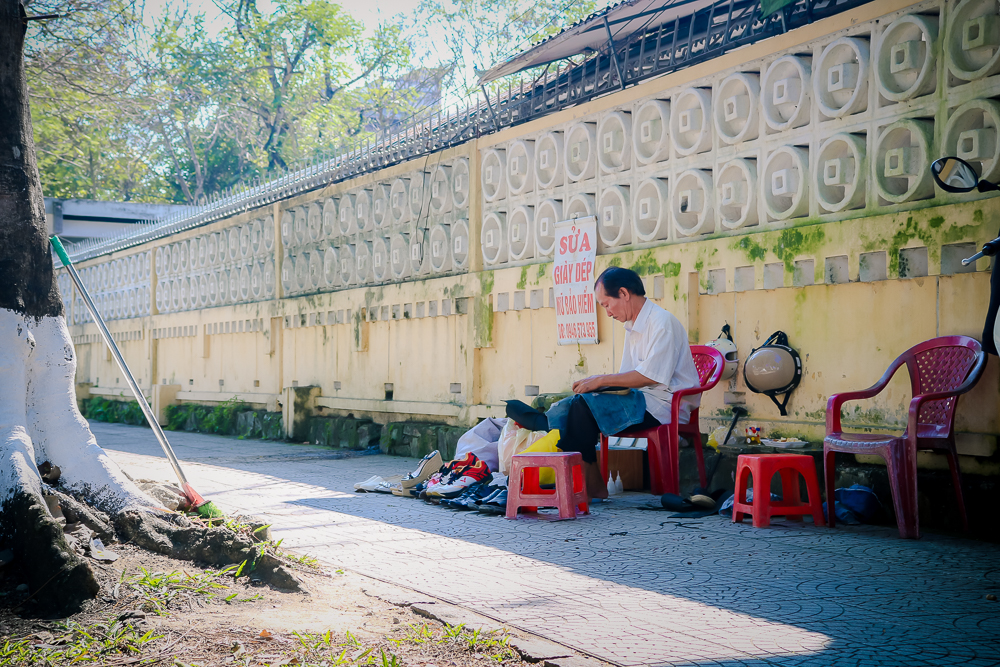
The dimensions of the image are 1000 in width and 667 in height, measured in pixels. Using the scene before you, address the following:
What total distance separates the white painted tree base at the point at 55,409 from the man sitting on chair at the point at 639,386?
3.08 m

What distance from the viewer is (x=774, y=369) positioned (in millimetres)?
6695

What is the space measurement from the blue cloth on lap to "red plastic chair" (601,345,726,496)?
104mm

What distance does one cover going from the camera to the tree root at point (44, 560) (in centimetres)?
348

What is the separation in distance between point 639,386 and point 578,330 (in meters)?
2.14

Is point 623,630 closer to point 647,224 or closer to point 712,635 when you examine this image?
point 712,635

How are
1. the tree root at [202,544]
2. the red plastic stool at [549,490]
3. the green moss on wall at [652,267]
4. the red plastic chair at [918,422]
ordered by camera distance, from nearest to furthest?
the tree root at [202,544], the red plastic chair at [918,422], the red plastic stool at [549,490], the green moss on wall at [652,267]

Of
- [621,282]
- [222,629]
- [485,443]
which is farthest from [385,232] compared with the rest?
[222,629]

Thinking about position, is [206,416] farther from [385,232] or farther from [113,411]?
[385,232]

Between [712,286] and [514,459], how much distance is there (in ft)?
7.84

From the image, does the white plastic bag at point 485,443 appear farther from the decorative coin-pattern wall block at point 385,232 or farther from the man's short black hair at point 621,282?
the decorative coin-pattern wall block at point 385,232

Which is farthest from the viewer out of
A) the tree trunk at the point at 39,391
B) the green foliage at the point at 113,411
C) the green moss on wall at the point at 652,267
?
the green foliage at the point at 113,411

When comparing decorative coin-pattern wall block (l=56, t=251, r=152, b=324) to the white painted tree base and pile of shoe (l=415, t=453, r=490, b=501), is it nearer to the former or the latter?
pile of shoe (l=415, t=453, r=490, b=501)

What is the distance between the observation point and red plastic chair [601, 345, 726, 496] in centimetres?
656

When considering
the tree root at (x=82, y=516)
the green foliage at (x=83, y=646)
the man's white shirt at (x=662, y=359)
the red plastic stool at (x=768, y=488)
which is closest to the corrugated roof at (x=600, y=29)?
the man's white shirt at (x=662, y=359)
